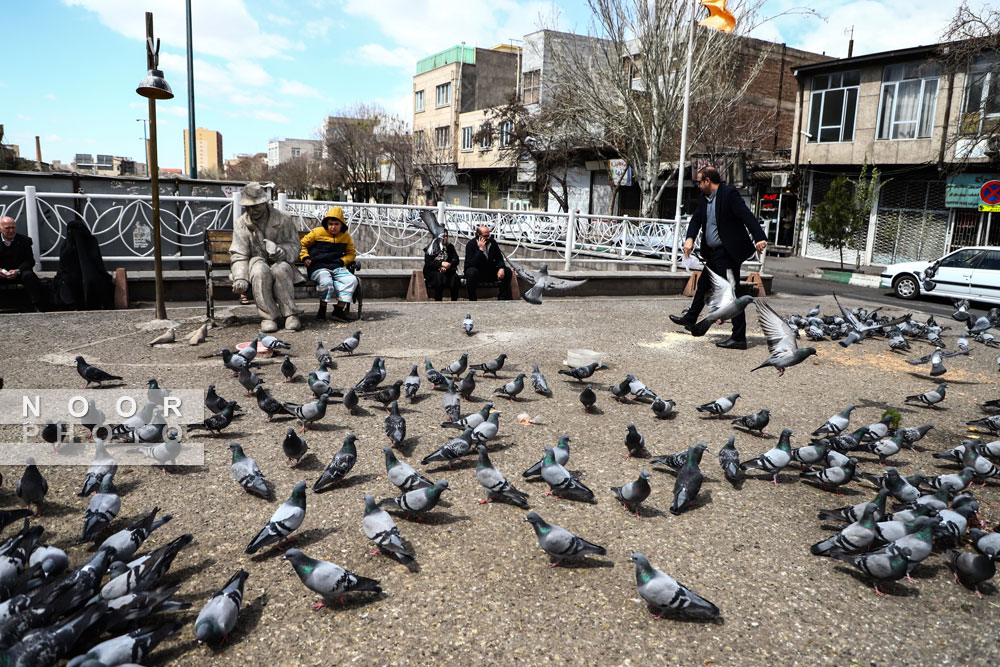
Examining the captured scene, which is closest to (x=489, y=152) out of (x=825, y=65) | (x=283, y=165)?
(x=825, y=65)

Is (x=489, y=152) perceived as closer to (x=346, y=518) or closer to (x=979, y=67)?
(x=979, y=67)

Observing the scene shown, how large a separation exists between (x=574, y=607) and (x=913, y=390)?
5375 millimetres

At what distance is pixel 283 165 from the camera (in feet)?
220

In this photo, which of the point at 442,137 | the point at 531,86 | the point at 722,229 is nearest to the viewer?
the point at 722,229

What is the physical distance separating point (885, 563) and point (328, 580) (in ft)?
8.46

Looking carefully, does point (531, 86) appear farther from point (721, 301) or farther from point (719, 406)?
point (719, 406)

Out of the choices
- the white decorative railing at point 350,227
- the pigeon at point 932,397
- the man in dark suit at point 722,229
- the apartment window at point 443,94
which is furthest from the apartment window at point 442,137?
the pigeon at point 932,397

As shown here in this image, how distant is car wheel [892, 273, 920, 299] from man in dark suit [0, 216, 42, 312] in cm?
1805

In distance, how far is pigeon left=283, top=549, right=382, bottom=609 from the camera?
279 cm

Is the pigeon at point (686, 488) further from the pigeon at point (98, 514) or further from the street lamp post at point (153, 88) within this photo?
the street lamp post at point (153, 88)

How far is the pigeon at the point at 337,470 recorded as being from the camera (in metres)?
3.92

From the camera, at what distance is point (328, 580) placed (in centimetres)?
279

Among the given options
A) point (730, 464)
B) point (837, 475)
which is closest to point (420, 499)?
point (730, 464)

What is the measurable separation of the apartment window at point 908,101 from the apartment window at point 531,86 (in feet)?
58.2
